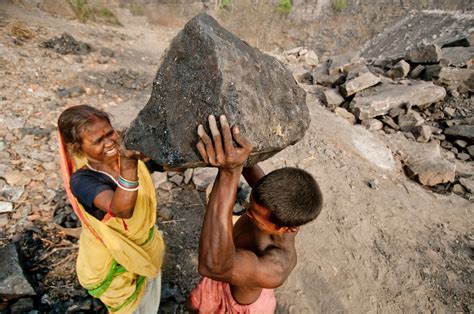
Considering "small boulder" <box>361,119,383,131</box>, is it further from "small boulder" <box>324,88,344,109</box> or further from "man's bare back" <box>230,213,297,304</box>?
"man's bare back" <box>230,213,297,304</box>

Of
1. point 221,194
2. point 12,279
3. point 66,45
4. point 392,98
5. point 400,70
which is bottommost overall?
point 12,279

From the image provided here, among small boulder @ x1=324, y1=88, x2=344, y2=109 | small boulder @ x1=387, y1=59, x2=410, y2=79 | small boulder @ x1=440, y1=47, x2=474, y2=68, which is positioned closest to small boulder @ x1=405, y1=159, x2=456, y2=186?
small boulder @ x1=324, y1=88, x2=344, y2=109

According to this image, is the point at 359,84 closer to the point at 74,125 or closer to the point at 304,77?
the point at 304,77

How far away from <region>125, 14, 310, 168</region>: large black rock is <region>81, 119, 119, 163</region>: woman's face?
15.4 inches

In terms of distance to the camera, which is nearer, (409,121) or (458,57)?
(409,121)

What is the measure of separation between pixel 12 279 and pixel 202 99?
88.8 inches

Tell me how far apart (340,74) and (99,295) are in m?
6.47

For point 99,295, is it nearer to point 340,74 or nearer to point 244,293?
point 244,293

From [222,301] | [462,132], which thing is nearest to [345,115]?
[462,132]

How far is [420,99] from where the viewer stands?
570 cm

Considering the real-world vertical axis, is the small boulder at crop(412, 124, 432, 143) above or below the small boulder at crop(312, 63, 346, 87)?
below

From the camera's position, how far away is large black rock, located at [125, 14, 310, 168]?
1249 mm

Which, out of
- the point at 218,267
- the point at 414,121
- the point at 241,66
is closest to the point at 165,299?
the point at 218,267

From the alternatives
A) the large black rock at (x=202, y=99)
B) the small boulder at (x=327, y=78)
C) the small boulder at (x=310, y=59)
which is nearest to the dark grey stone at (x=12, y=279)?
the large black rock at (x=202, y=99)
